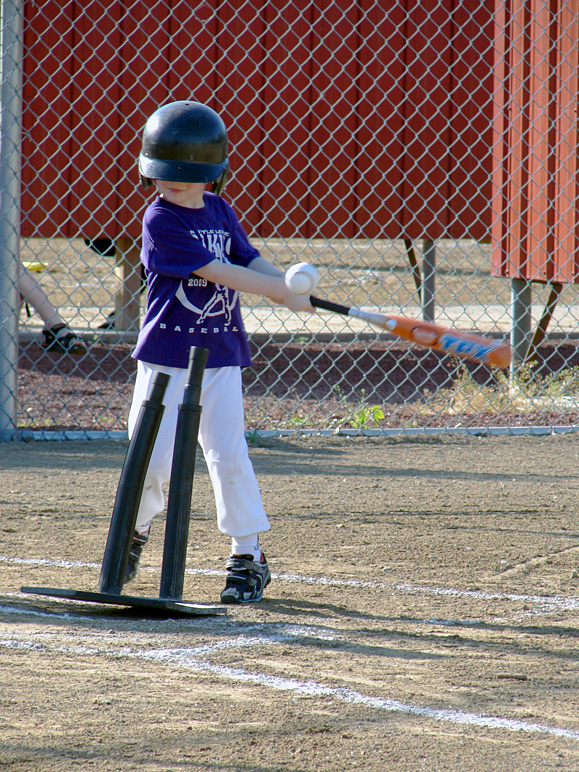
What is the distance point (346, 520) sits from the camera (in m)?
4.04

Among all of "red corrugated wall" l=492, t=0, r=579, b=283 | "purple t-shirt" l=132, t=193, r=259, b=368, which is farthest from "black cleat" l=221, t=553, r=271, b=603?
"red corrugated wall" l=492, t=0, r=579, b=283

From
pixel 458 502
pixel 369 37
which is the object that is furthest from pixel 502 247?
pixel 458 502

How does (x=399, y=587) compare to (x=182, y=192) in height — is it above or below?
below

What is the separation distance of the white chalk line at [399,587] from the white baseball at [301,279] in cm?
104

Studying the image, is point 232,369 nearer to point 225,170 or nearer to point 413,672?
point 225,170

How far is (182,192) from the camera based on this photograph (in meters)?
3.07

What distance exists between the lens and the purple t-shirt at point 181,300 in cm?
299

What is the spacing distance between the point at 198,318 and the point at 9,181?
2508 mm

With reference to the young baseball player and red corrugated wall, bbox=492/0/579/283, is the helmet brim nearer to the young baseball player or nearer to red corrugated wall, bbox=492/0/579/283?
the young baseball player

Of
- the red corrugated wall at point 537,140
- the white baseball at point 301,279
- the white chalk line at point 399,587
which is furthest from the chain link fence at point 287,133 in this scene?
the white baseball at point 301,279

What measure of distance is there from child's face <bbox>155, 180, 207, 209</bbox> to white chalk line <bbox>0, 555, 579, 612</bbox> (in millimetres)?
1255

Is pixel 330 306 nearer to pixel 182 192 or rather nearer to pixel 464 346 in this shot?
pixel 464 346

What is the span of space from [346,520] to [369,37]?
18.3ft

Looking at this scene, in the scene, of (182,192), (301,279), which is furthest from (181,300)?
(301,279)
